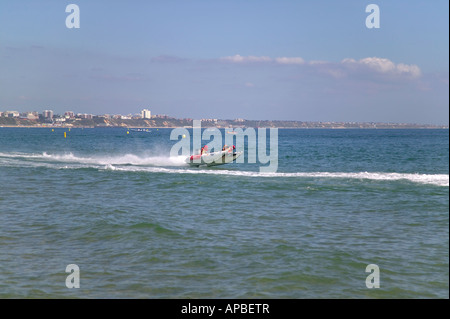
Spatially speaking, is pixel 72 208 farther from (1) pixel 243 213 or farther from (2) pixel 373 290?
(2) pixel 373 290

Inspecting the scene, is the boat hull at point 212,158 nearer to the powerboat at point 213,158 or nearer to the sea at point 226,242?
the powerboat at point 213,158

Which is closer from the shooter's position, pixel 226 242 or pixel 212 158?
pixel 226 242

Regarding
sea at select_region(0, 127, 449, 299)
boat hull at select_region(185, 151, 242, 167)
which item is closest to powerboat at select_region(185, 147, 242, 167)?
boat hull at select_region(185, 151, 242, 167)

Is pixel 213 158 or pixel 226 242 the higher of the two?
pixel 213 158

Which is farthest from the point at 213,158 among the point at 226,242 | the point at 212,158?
the point at 226,242

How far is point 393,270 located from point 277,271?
3.18m

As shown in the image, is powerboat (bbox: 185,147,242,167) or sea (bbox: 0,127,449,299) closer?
sea (bbox: 0,127,449,299)

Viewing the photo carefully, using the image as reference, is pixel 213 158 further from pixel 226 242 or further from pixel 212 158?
pixel 226 242

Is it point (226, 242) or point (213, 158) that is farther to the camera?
point (213, 158)

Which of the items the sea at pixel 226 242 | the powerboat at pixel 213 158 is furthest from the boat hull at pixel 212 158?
the sea at pixel 226 242

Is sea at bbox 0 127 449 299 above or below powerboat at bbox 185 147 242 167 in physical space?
below

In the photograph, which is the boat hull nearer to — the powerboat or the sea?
the powerboat

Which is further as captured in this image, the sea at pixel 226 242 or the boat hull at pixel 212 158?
the boat hull at pixel 212 158

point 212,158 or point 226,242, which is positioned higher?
point 212,158
